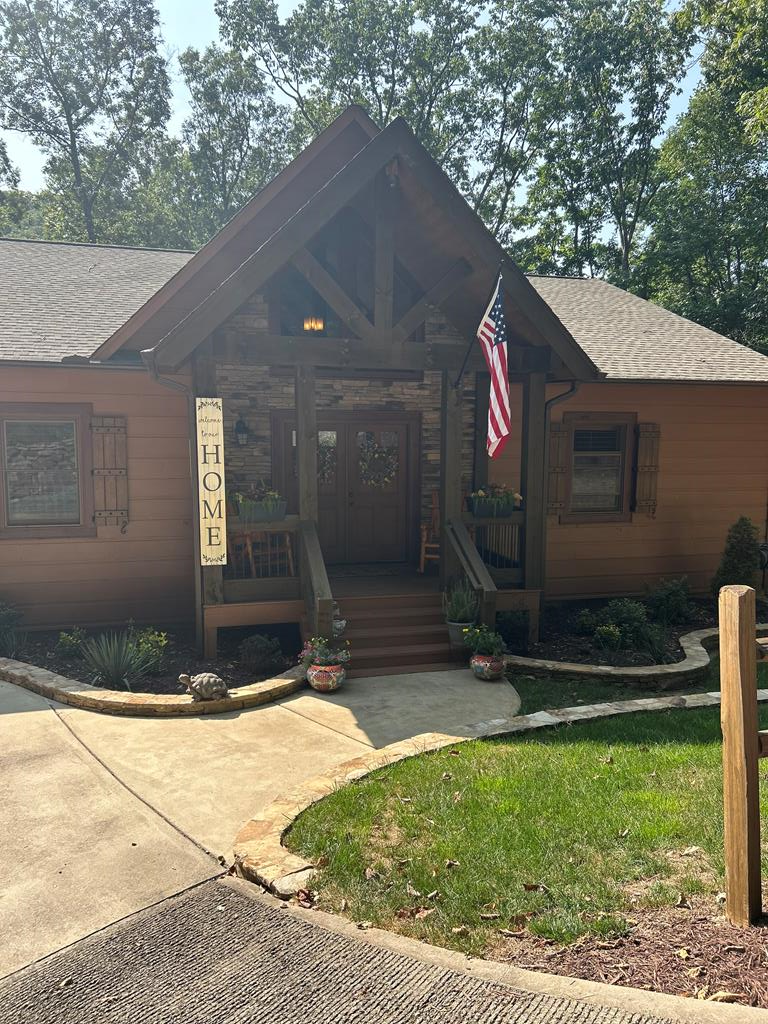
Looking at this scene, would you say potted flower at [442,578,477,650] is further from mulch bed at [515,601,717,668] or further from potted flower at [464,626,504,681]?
mulch bed at [515,601,717,668]

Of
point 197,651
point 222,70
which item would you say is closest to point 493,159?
point 222,70

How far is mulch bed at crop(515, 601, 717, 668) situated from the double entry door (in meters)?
2.31

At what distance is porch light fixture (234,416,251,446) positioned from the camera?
950 cm

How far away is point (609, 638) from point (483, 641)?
5.38 feet

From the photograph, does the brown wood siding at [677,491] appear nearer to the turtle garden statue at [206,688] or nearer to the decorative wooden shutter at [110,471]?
the decorative wooden shutter at [110,471]

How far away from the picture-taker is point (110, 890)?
3.50 m

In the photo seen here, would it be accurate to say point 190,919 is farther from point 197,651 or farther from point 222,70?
point 222,70

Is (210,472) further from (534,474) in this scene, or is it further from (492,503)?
(534,474)

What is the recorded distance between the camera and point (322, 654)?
6941 millimetres

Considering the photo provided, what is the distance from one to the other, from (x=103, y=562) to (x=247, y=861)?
6142mm

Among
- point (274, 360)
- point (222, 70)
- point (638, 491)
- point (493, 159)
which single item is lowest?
point (638, 491)

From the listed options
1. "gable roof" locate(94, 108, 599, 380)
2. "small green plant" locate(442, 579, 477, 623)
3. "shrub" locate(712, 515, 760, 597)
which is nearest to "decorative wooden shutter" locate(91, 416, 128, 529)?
"gable roof" locate(94, 108, 599, 380)

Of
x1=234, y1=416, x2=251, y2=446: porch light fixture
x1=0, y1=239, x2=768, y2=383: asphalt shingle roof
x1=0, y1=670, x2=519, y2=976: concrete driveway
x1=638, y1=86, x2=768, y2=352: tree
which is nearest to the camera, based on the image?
x1=0, y1=670, x2=519, y2=976: concrete driveway

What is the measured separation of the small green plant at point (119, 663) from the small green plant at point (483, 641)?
324cm
